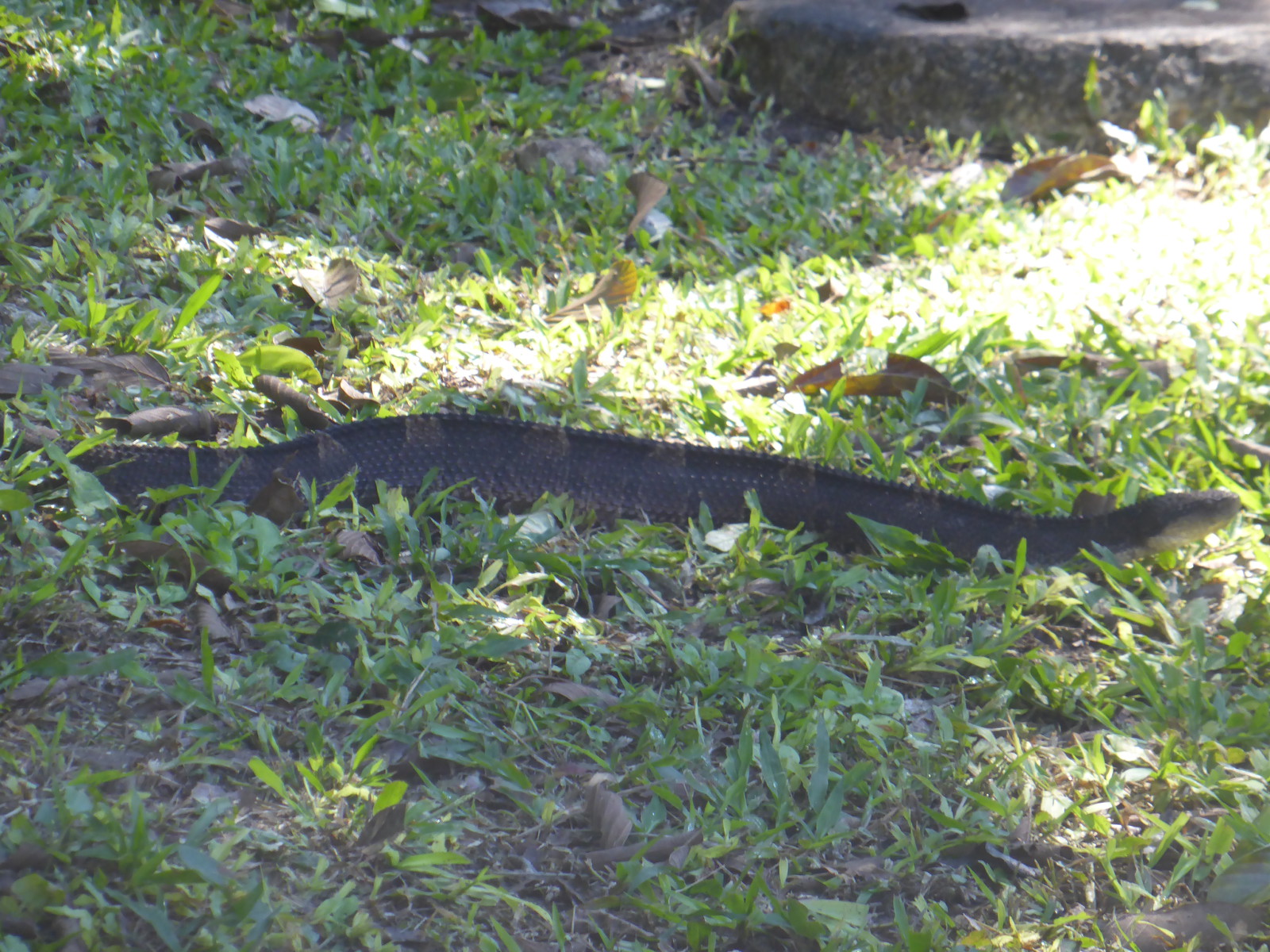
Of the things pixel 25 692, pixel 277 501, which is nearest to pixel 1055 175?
pixel 277 501

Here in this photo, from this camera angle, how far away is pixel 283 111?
4.38m

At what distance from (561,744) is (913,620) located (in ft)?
3.03

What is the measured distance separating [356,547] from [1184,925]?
1712 mm

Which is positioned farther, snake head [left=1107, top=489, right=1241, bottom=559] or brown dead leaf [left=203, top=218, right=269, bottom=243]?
brown dead leaf [left=203, top=218, right=269, bottom=243]

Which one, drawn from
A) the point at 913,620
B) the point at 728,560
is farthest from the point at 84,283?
the point at 913,620

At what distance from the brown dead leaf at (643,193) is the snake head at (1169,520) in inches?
83.0

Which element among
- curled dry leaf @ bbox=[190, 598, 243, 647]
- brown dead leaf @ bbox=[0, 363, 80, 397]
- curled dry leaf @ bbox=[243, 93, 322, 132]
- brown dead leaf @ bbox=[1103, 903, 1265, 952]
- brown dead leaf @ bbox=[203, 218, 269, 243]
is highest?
curled dry leaf @ bbox=[243, 93, 322, 132]

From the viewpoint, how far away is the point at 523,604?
2.28m

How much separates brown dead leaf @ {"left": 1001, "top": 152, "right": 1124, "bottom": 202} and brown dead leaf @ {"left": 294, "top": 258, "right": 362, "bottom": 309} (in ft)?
9.79

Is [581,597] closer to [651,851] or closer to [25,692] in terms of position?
[651,851]

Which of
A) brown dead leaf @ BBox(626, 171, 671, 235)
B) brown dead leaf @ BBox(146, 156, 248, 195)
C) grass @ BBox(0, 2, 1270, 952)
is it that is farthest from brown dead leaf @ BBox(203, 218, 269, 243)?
brown dead leaf @ BBox(626, 171, 671, 235)

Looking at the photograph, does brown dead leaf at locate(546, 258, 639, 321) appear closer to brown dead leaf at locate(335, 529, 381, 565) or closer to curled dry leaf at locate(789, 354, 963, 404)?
curled dry leaf at locate(789, 354, 963, 404)

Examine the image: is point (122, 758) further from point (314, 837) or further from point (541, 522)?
point (541, 522)

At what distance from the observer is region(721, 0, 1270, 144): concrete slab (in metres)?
5.14
